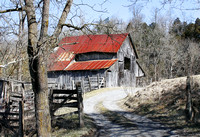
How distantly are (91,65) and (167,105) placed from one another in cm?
1977

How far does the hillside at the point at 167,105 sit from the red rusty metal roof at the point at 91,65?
14.2 meters

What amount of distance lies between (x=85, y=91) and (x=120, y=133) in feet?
Result: 63.1

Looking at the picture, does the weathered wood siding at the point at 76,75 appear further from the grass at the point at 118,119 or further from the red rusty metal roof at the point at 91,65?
the grass at the point at 118,119

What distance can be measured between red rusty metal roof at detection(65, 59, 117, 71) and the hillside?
558 inches

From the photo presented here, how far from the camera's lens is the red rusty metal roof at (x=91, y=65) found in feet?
99.8

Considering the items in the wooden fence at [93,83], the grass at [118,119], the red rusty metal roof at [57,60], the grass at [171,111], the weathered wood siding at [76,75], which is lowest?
the grass at [118,119]

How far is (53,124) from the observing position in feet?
33.7

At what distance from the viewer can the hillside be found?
9523mm

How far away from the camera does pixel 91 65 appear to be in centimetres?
3147

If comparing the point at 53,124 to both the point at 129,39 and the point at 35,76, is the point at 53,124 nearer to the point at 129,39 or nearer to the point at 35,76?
the point at 35,76

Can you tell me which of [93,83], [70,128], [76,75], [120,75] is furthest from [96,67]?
[70,128]

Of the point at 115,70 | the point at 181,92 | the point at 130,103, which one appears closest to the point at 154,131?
the point at 181,92

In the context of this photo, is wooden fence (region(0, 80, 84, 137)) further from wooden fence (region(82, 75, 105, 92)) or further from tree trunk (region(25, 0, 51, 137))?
wooden fence (region(82, 75, 105, 92))

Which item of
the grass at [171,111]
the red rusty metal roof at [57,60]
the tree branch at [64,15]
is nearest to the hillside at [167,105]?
the grass at [171,111]
